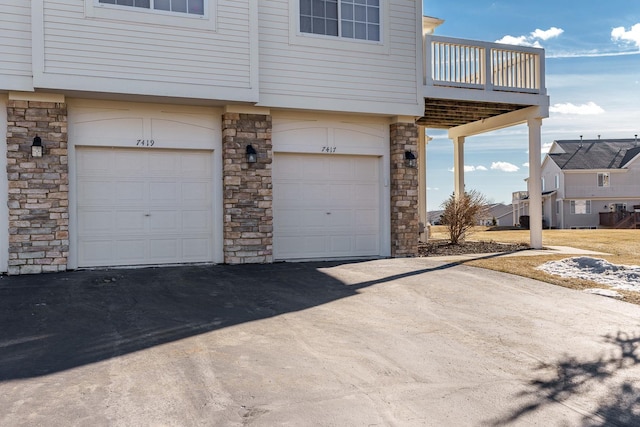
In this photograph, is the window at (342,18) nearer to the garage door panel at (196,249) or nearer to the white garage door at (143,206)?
the white garage door at (143,206)

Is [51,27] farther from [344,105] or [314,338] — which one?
[314,338]

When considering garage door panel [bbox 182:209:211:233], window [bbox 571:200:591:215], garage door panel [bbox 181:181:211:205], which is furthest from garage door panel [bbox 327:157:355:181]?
window [bbox 571:200:591:215]

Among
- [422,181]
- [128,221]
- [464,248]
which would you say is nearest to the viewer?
[128,221]

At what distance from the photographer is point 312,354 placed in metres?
4.90

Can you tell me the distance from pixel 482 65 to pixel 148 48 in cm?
772

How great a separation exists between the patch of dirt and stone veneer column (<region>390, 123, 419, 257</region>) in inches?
34.2

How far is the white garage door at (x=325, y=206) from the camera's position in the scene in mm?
11312

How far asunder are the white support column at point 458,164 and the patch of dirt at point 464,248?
A: 2.00 metres

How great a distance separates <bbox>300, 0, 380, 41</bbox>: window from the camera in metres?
11.1

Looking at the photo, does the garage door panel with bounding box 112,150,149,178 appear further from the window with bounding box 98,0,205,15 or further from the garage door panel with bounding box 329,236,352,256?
the garage door panel with bounding box 329,236,352,256

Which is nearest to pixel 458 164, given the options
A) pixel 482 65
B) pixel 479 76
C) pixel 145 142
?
pixel 479 76

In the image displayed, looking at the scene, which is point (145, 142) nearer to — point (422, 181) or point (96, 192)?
point (96, 192)

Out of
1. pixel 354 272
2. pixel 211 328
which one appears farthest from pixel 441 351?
pixel 354 272

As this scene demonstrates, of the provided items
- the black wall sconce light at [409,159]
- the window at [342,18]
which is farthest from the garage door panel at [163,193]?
the black wall sconce light at [409,159]
